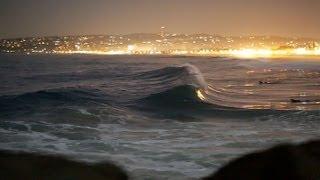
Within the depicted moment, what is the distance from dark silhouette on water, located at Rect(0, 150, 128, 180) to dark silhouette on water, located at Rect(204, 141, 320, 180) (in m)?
1.96

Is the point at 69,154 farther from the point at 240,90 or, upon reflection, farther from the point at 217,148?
the point at 240,90

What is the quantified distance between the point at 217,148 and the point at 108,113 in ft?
26.6

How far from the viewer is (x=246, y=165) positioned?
7.38 metres

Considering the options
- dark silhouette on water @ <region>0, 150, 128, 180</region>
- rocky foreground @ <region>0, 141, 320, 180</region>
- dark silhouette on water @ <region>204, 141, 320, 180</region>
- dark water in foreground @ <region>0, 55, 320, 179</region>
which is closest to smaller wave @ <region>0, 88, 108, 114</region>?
dark water in foreground @ <region>0, 55, 320, 179</region>

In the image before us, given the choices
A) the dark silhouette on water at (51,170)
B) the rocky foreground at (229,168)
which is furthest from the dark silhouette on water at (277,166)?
the dark silhouette on water at (51,170)

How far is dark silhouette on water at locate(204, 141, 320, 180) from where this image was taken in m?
7.04

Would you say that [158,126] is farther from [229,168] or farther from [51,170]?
[51,170]

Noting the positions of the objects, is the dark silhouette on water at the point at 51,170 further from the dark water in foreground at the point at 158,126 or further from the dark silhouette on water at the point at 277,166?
the dark silhouette on water at the point at 277,166

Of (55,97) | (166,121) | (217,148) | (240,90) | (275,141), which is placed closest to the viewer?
(217,148)

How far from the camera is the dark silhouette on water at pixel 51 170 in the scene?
7.09 m

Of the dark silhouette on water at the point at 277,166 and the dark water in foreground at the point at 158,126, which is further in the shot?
the dark water in foreground at the point at 158,126

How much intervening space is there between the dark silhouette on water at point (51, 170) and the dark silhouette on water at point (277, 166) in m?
1.96

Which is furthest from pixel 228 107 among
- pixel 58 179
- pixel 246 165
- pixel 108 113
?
pixel 58 179

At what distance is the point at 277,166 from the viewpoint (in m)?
7.34
